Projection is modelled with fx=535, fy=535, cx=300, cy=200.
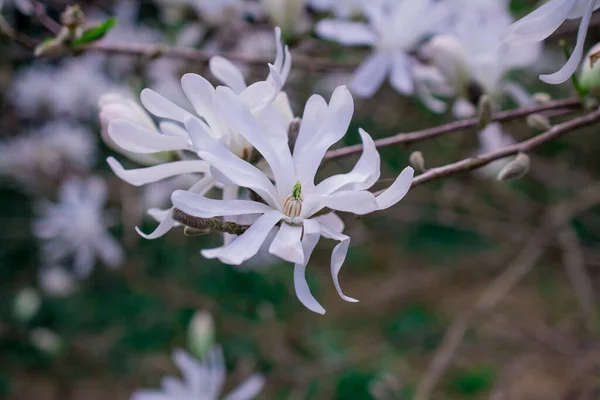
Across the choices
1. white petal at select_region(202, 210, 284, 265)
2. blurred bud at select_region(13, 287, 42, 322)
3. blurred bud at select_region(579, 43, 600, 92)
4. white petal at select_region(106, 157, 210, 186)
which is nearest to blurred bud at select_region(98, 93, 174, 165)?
white petal at select_region(106, 157, 210, 186)

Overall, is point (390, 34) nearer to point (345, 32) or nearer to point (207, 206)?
point (345, 32)

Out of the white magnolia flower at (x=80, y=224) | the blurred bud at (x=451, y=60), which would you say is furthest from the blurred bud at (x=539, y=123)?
the white magnolia flower at (x=80, y=224)

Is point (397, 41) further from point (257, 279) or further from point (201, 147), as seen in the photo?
point (257, 279)

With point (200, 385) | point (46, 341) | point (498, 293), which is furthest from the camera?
point (46, 341)

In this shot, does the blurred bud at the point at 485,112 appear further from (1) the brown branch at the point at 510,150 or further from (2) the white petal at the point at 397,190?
(2) the white petal at the point at 397,190

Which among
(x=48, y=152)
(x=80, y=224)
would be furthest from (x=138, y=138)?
(x=48, y=152)

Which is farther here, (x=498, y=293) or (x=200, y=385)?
(x=498, y=293)
